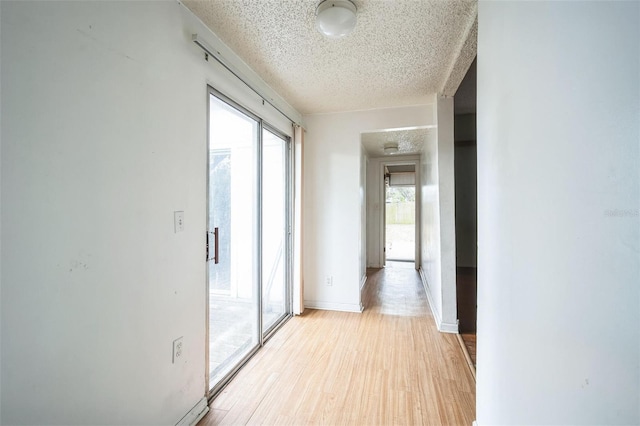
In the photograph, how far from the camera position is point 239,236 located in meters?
2.26

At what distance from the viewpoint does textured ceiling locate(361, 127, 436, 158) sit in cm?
370

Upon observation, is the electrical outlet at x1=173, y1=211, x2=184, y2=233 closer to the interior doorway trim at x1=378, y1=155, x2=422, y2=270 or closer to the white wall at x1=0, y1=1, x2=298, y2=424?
the white wall at x1=0, y1=1, x2=298, y2=424

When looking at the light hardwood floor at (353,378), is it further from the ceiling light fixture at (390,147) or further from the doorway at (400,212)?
the doorway at (400,212)

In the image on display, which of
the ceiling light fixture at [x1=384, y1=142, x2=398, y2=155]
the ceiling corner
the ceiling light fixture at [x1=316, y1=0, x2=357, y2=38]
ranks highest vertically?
the ceiling light fixture at [x1=384, y1=142, x2=398, y2=155]

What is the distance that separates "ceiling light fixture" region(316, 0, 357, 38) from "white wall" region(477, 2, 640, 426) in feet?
2.32

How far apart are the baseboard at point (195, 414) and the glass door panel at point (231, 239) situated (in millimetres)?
176

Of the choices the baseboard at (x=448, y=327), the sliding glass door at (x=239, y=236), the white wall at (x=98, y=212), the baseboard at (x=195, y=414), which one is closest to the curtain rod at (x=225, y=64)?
the white wall at (x=98, y=212)

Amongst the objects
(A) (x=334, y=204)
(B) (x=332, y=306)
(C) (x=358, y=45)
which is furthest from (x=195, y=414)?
(C) (x=358, y=45)

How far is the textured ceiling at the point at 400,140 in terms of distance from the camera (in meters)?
3.70

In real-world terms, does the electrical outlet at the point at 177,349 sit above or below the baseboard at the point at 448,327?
above

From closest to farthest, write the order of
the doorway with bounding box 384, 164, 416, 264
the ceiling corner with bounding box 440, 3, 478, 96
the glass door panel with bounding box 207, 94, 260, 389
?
1. the ceiling corner with bounding box 440, 3, 478, 96
2. the glass door panel with bounding box 207, 94, 260, 389
3. the doorway with bounding box 384, 164, 416, 264

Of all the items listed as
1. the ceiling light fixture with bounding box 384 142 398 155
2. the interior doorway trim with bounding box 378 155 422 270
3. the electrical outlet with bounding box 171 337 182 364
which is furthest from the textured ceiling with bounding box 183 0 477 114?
the interior doorway trim with bounding box 378 155 422 270

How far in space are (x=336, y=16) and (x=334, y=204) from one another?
2131 millimetres

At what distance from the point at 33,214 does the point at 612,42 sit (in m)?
1.66
